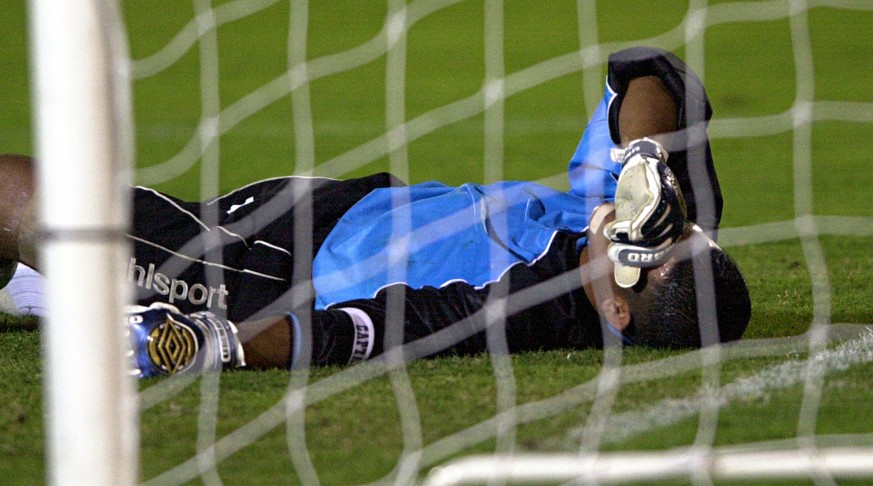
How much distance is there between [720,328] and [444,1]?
35.8ft

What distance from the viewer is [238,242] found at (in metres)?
2.93

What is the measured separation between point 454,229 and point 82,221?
1.43 metres

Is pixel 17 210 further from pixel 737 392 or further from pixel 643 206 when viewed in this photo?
pixel 737 392

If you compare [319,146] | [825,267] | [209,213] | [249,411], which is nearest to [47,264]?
[249,411]

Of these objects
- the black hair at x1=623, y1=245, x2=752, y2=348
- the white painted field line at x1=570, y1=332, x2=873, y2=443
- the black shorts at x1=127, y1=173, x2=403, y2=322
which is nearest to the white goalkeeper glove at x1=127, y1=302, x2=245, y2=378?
the black shorts at x1=127, y1=173, x2=403, y2=322

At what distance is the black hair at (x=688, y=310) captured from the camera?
263cm

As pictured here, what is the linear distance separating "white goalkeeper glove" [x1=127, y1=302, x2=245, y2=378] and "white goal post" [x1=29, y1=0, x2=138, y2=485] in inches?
30.8

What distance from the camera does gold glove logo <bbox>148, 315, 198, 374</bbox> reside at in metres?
2.36

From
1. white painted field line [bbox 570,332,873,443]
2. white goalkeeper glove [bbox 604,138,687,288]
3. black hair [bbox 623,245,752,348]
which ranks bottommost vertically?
white painted field line [bbox 570,332,873,443]

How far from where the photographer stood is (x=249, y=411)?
2.33 metres

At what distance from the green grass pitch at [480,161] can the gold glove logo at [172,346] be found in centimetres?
6

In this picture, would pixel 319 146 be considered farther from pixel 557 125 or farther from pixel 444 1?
pixel 444 1

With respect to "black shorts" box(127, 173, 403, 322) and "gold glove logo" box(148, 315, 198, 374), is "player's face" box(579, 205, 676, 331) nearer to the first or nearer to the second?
"black shorts" box(127, 173, 403, 322)

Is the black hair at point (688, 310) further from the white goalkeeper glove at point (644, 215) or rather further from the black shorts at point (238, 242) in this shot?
the black shorts at point (238, 242)
